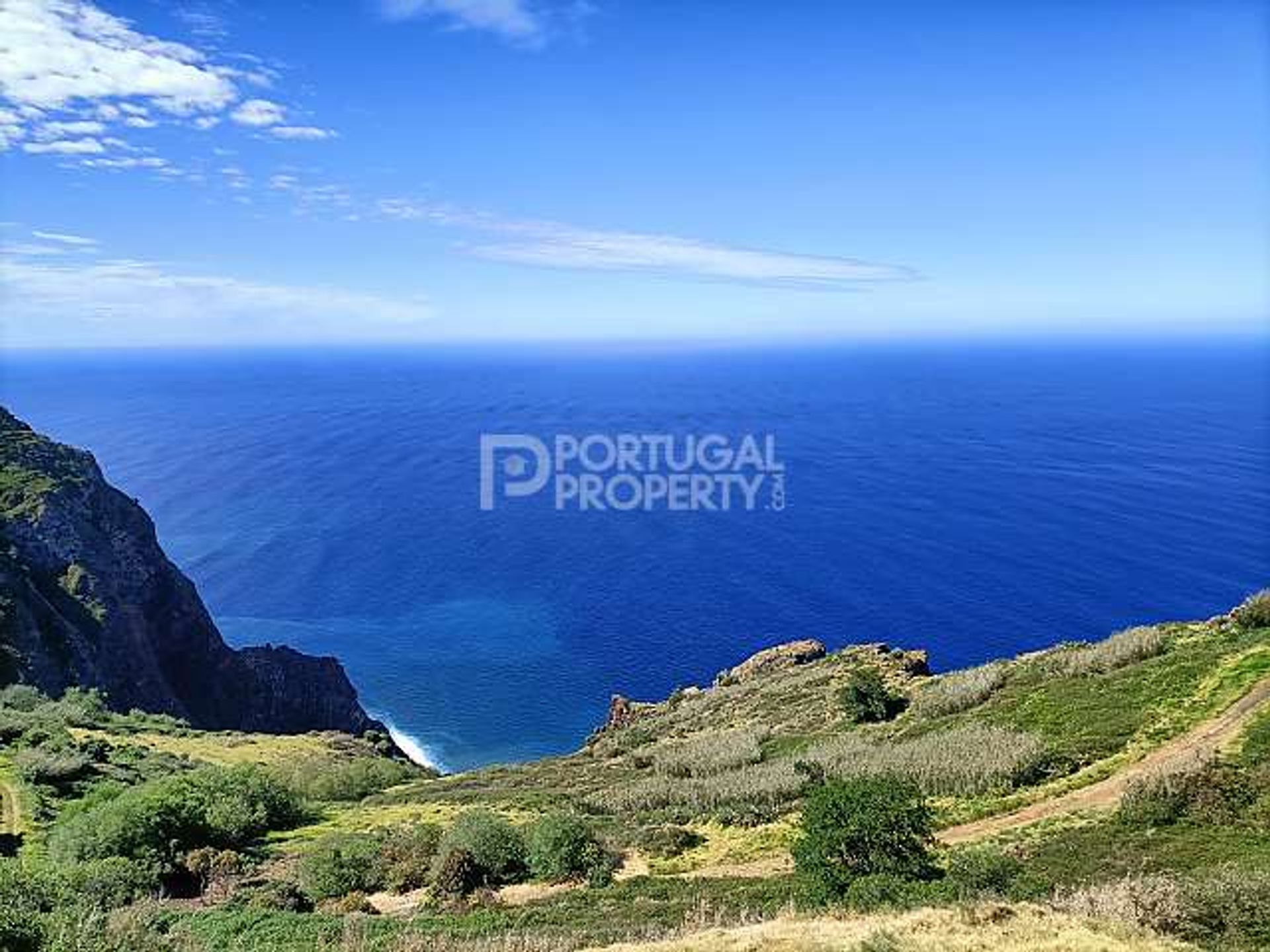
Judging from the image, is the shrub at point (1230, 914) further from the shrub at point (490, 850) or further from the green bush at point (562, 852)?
the shrub at point (490, 850)

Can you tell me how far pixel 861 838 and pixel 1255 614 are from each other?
22.4m

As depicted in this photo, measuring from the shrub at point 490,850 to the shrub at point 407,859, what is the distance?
57 cm

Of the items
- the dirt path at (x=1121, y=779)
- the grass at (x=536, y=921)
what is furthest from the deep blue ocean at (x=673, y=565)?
the dirt path at (x=1121, y=779)

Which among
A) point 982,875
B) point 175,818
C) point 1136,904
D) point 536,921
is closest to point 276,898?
point 175,818

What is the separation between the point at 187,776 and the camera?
99.5 feet

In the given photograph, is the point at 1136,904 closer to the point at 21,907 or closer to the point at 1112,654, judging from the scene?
the point at 21,907

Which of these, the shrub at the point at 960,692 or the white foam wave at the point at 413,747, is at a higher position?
the shrub at the point at 960,692

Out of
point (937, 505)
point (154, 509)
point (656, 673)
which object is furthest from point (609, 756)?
point (154, 509)

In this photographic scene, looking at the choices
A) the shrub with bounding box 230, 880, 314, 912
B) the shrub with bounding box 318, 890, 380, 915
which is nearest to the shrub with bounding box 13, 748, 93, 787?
the shrub with bounding box 230, 880, 314, 912

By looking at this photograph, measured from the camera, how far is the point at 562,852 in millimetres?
20562

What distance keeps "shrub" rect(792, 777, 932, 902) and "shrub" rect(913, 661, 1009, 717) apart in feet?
46.8

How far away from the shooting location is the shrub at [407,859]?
2100 cm

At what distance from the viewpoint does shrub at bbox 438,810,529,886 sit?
20766 mm

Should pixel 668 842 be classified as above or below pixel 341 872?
above
